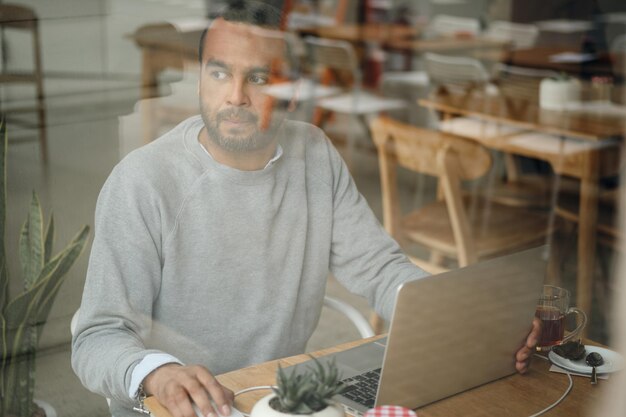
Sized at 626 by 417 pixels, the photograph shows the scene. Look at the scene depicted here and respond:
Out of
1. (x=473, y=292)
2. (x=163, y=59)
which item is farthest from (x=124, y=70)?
(x=473, y=292)

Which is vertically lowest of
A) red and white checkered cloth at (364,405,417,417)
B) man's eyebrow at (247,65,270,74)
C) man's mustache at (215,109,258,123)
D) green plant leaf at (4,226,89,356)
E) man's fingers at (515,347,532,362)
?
green plant leaf at (4,226,89,356)

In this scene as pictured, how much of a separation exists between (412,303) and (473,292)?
12 cm

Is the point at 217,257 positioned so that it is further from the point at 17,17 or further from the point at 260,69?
the point at 17,17

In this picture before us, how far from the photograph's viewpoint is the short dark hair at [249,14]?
1.61 meters

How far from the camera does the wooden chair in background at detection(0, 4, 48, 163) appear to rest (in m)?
1.76

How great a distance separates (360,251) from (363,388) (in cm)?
47

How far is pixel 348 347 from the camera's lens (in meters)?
1.50

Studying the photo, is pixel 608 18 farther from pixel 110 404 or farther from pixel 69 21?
pixel 110 404

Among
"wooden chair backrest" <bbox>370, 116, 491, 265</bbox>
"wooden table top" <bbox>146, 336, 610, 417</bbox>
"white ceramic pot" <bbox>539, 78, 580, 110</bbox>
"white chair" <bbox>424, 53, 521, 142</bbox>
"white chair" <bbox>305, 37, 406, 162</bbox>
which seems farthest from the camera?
"white chair" <bbox>305, 37, 406, 162</bbox>

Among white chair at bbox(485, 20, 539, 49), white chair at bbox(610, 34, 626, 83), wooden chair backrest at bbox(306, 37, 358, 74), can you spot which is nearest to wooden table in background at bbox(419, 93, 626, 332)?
white chair at bbox(610, 34, 626, 83)

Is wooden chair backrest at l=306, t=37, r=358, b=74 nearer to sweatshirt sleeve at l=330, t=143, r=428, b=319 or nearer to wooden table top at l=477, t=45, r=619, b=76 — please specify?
wooden table top at l=477, t=45, r=619, b=76

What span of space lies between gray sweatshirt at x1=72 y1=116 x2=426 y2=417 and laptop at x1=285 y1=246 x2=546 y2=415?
0.81 ft

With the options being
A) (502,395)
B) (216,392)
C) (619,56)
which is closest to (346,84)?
(619,56)

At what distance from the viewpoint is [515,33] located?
4.93m
